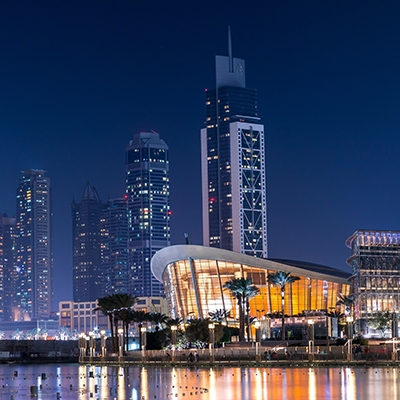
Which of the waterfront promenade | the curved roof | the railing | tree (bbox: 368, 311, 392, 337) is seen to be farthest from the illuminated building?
the railing

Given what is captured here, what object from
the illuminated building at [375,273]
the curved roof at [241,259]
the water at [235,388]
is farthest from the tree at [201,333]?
the water at [235,388]

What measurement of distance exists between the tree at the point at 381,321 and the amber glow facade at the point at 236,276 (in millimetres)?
20472

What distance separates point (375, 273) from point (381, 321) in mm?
8718

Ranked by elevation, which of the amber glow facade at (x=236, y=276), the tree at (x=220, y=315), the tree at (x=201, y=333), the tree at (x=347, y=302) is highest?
the amber glow facade at (x=236, y=276)

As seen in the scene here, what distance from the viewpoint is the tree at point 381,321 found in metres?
131

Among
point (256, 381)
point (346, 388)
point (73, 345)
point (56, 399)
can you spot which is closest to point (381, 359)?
point (256, 381)

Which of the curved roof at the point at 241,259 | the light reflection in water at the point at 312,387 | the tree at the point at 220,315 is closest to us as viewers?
the light reflection in water at the point at 312,387

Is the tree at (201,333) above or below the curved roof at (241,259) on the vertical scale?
below

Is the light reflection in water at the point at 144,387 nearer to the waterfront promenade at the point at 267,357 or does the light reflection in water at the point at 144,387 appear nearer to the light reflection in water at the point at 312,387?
the light reflection in water at the point at 312,387

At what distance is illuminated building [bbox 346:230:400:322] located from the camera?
136 metres

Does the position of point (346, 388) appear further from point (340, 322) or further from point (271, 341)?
point (340, 322)

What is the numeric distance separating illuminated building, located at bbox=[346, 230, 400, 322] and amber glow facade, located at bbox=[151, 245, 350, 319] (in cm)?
1860

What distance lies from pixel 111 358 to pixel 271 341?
25.3 m

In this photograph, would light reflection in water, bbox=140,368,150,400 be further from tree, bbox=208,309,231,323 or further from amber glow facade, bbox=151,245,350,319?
amber glow facade, bbox=151,245,350,319
